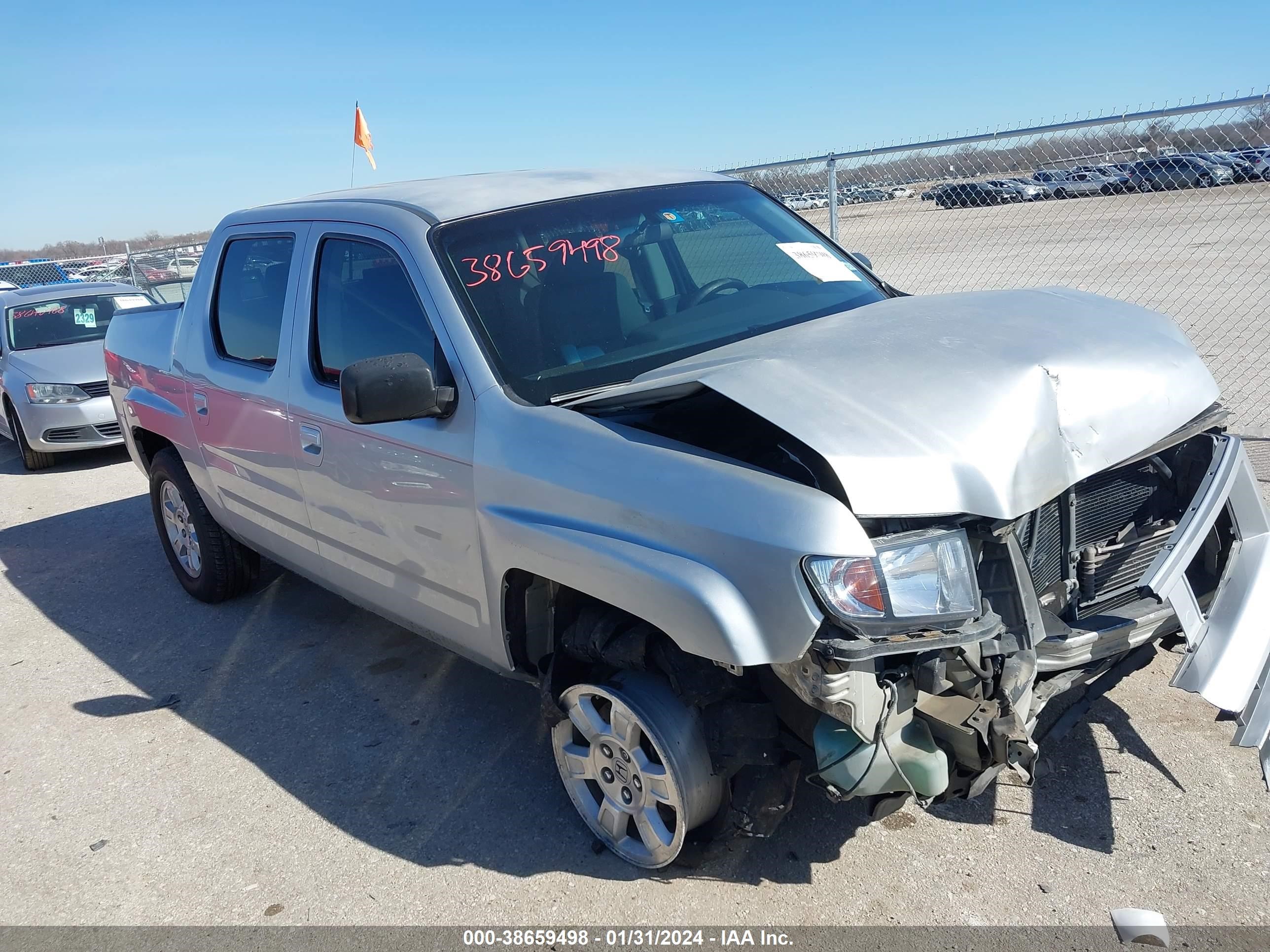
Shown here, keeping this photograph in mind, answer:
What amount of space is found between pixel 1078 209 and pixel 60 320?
956cm

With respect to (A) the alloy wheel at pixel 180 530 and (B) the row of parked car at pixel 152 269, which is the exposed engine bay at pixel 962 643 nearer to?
(A) the alloy wheel at pixel 180 530

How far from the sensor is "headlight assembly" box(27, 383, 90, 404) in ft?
28.7

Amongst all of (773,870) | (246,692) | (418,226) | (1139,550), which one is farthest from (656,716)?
(246,692)

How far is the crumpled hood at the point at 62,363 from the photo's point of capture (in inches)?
351

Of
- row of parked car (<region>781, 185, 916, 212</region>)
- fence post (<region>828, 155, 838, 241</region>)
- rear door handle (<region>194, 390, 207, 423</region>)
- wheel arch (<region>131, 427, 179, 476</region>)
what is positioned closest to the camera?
rear door handle (<region>194, 390, 207, 423</region>)

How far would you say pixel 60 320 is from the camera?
988cm

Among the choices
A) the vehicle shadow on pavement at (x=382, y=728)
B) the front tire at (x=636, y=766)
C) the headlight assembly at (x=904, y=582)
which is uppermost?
the headlight assembly at (x=904, y=582)

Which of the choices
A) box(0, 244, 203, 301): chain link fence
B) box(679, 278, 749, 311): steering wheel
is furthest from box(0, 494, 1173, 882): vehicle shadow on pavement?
box(0, 244, 203, 301): chain link fence

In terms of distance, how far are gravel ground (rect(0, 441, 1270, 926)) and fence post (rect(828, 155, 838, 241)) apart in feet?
15.2

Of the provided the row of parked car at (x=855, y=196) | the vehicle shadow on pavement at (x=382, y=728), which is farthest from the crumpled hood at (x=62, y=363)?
the row of parked car at (x=855, y=196)

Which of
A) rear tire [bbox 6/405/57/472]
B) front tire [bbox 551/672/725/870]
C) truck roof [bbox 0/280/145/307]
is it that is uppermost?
truck roof [bbox 0/280/145/307]

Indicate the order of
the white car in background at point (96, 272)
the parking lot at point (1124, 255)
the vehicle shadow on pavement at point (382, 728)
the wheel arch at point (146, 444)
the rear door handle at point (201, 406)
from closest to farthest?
the vehicle shadow on pavement at point (382, 728)
the rear door handle at point (201, 406)
the wheel arch at point (146, 444)
the parking lot at point (1124, 255)
the white car in background at point (96, 272)

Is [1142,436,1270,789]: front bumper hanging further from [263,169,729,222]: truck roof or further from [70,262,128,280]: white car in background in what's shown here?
[70,262,128,280]: white car in background

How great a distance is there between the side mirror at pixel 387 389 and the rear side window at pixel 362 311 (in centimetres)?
26
